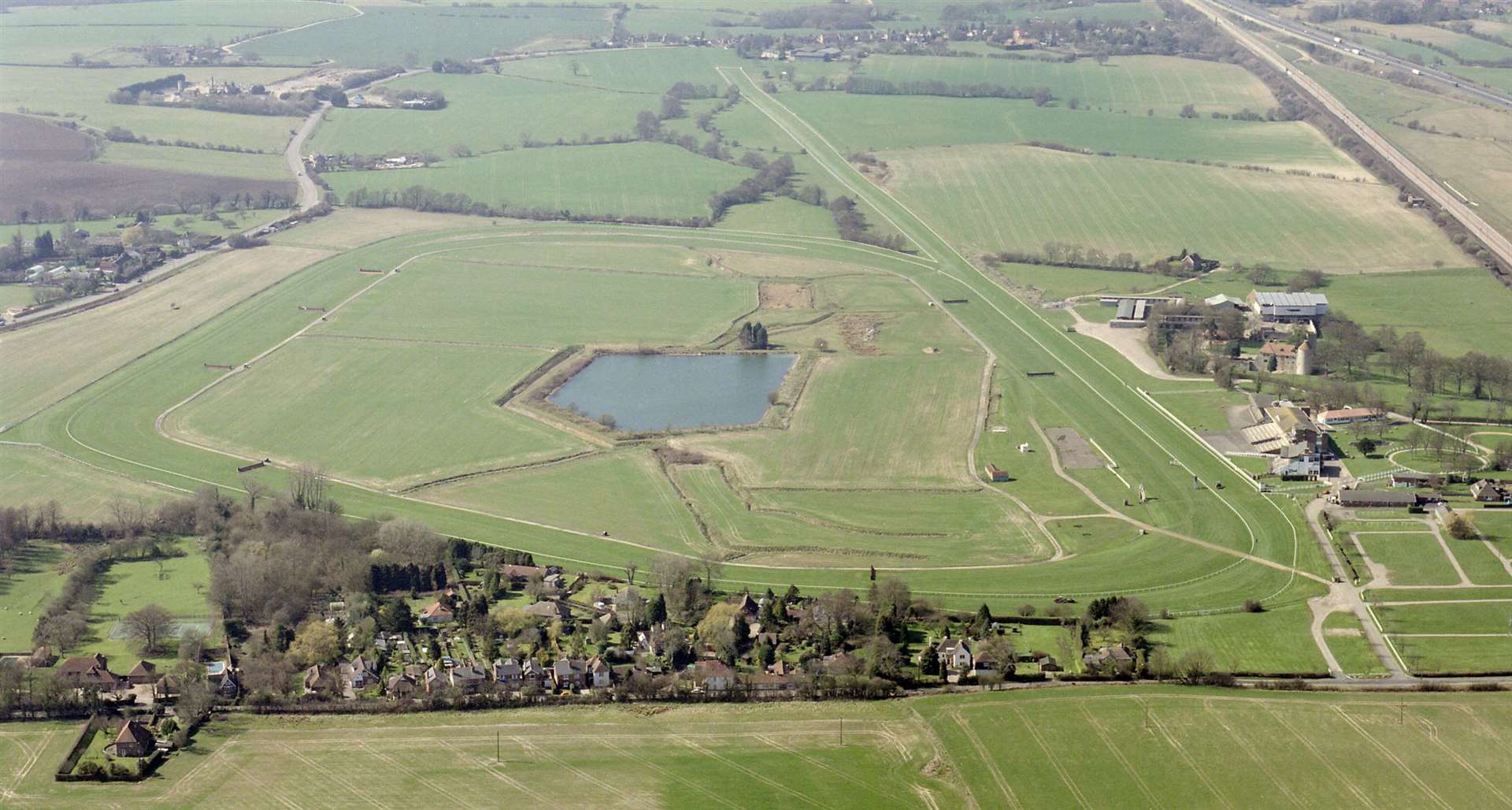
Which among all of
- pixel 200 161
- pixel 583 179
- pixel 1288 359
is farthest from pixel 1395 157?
pixel 200 161

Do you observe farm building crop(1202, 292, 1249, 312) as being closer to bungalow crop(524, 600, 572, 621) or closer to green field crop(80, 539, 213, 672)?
bungalow crop(524, 600, 572, 621)

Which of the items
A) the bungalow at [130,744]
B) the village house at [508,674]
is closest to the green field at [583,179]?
the village house at [508,674]

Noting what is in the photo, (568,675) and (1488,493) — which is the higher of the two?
(1488,493)

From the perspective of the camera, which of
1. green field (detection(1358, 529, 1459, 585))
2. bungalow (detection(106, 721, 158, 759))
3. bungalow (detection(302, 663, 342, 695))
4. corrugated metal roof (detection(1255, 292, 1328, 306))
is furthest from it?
corrugated metal roof (detection(1255, 292, 1328, 306))

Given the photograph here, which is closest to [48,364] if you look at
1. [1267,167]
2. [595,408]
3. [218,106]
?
[595,408]

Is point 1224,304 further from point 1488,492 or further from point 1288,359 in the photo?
point 1488,492

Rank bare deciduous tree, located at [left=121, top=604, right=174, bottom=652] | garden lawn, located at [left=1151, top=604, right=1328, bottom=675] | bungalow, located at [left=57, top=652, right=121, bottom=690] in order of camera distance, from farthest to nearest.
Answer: bare deciduous tree, located at [left=121, top=604, right=174, bottom=652] < garden lawn, located at [left=1151, top=604, right=1328, bottom=675] < bungalow, located at [left=57, top=652, right=121, bottom=690]

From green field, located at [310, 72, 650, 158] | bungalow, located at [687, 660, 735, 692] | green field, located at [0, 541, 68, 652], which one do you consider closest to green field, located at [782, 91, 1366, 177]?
green field, located at [310, 72, 650, 158]
